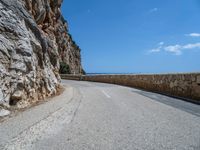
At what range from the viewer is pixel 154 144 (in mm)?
3818

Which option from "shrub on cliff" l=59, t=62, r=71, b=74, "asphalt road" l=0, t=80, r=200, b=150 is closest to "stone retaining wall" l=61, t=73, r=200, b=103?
"asphalt road" l=0, t=80, r=200, b=150

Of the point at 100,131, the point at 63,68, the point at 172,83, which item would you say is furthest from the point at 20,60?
the point at 63,68

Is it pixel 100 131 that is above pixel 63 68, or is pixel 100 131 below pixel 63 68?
below

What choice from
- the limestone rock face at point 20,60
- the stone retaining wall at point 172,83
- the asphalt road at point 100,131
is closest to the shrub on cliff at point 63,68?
the stone retaining wall at point 172,83

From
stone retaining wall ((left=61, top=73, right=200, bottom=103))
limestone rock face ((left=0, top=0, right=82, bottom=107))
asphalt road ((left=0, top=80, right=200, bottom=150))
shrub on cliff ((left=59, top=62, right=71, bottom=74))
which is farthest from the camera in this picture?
shrub on cliff ((left=59, top=62, right=71, bottom=74))

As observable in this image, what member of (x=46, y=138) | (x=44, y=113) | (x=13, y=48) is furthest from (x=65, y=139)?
(x=13, y=48)

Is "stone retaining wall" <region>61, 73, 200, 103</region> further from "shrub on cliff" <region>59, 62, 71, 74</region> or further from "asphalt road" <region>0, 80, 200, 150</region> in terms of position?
"shrub on cliff" <region>59, 62, 71, 74</region>

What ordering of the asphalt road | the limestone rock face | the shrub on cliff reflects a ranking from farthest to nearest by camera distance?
the shrub on cliff → the limestone rock face → the asphalt road

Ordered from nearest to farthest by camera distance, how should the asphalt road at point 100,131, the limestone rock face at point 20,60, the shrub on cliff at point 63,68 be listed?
the asphalt road at point 100,131
the limestone rock face at point 20,60
the shrub on cliff at point 63,68

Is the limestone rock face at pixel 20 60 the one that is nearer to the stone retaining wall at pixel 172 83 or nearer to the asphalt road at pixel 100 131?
the asphalt road at pixel 100 131

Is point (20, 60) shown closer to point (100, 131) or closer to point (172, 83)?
point (100, 131)

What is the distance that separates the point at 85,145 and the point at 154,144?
1.31 meters

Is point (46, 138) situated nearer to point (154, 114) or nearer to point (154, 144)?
point (154, 144)

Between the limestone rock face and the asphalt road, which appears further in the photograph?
the limestone rock face
